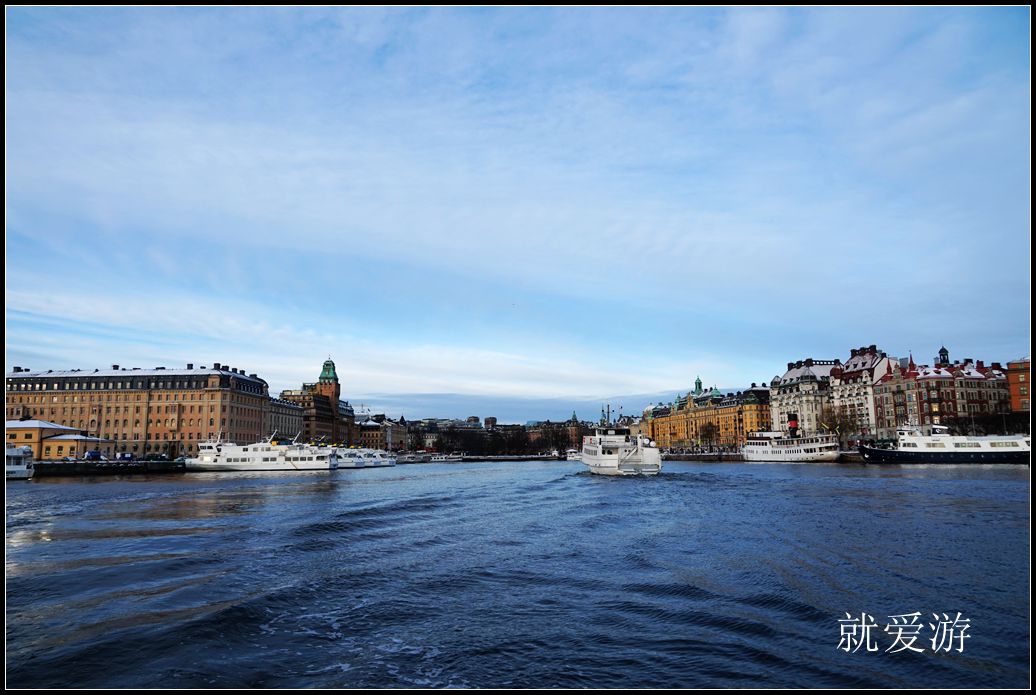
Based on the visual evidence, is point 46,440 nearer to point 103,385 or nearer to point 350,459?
point 103,385

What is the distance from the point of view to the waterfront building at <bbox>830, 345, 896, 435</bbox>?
6038 inches

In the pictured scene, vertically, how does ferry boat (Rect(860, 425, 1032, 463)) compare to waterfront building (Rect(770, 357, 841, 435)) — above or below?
below

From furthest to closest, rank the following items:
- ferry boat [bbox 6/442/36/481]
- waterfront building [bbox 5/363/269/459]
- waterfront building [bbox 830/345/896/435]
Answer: waterfront building [bbox 830/345/896/435] → waterfront building [bbox 5/363/269/459] → ferry boat [bbox 6/442/36/481]

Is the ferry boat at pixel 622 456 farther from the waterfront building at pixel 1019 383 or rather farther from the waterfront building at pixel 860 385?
the waterfront building at pixel 860 385

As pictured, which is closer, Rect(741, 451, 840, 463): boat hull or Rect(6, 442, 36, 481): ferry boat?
Rect(6, 442, 36, 481): ferry boat

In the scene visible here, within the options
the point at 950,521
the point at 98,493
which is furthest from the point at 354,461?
the point at 950,521

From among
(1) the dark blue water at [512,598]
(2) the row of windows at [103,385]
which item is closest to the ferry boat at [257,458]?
(2) the row of windows at [103,385]

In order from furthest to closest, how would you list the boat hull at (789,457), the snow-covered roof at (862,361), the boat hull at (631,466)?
the snow-covered roof at (862,361) < the boat hull at (789,457) < the boat hull at (631,466)

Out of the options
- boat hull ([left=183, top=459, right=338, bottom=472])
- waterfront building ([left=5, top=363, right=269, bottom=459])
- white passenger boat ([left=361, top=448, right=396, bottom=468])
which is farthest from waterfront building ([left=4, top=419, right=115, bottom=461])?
white passenger boat ([left=361, top=448, right=396, bottom=468])

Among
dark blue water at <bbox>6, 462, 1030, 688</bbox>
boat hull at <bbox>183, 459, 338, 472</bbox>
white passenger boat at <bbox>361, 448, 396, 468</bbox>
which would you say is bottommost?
white passenger boat at <bbox>361, 448, 396, 468</bbox>

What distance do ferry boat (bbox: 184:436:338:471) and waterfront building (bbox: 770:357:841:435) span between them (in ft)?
384

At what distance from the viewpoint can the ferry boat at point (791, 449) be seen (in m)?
123

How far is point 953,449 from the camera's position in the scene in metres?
89.2

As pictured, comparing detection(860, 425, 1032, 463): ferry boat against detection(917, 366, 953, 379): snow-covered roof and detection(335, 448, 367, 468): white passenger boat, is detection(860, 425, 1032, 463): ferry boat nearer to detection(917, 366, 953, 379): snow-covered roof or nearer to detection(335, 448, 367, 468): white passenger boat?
detection(917, 366, 953, 379): snow-covered roof
